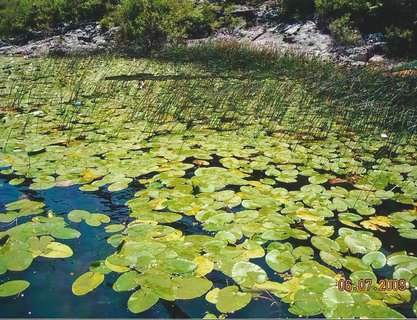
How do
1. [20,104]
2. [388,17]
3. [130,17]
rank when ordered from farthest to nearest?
[130,17] → [388,17] → [20,104]

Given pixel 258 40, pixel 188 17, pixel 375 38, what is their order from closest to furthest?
pixel 375 38 < pixel 258 40 < pixel 188 17

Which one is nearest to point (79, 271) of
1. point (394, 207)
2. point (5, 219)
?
point (5, 219)

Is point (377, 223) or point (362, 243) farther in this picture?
point (377, 223)

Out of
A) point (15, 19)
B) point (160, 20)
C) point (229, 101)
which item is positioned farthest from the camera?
point (15, 19)

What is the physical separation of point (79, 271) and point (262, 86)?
574 cm

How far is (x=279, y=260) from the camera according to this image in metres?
1.84

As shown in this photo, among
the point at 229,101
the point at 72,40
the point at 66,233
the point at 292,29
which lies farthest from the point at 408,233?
the point at 72,40

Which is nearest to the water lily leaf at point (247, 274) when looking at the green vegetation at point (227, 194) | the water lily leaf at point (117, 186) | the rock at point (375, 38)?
the green vegetation at point (227, 194)

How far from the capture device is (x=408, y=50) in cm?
1188

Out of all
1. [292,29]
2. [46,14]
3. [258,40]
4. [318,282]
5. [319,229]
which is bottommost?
[258,40]

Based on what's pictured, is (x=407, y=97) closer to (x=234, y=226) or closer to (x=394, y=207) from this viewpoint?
(x=394, y=207)

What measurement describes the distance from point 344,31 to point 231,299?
13.7m

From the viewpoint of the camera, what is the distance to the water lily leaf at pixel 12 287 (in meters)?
1.58

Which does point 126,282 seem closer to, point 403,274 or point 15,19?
point 403,274
